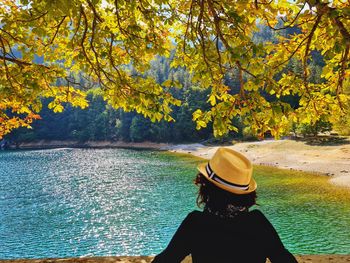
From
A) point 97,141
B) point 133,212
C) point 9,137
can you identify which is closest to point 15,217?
point 133,212

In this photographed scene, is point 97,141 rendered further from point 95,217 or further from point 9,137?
point 95,217

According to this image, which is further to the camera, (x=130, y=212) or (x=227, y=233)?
(x=130, y=212)

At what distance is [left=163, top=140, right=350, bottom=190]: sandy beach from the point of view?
37.6 meters

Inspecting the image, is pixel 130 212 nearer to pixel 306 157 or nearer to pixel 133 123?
pixel 306 157

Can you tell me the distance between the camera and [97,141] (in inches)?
4304

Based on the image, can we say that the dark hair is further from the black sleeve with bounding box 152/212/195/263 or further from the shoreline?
the shoreline

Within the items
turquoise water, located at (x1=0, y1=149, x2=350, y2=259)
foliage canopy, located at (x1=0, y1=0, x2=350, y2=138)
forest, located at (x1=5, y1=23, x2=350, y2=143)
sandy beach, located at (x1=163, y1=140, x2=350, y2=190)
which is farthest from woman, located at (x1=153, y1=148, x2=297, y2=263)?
forest, located at (x1=5, y1=23, x2=350, y2=143)

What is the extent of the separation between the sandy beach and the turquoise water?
9.55 feet

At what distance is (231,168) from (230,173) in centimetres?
4

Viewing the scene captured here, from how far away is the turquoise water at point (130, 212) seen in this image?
714 inches

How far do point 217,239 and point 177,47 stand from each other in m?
5.84

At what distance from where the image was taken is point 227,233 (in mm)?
2391

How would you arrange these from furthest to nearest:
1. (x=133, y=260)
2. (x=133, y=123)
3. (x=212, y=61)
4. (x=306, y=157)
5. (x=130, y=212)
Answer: (x=133, y=123) → (x=306, y=157) → (x=130, y=212) → (x=133, y=260) → (x=212, y=61)

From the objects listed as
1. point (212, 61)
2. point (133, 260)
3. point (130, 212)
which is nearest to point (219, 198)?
point (212, 61)
